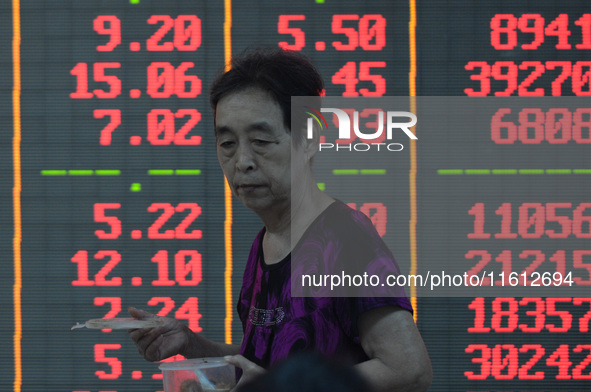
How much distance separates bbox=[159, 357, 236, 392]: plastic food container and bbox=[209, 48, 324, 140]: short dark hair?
0.46m

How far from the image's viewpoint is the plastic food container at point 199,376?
47.3 inches

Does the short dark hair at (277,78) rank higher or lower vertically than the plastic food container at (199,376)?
higher

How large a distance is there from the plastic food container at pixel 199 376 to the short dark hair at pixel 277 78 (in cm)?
46

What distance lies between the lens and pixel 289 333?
4.11ft

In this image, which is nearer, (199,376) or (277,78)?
(199,376)

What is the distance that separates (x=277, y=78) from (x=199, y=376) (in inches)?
21.6

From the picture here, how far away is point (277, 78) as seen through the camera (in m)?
1.32

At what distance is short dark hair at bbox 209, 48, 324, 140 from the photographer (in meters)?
1.32

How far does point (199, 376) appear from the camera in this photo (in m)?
1.20

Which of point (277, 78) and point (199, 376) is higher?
point (277, 78)

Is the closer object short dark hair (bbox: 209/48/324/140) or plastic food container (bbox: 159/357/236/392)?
plastic food container (bbox: 159/357/236/392)

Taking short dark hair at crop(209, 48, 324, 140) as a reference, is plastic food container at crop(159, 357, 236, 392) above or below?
below

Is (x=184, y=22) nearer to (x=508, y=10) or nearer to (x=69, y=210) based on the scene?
(x=69, y=210)

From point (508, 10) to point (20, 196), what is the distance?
7.36ft
